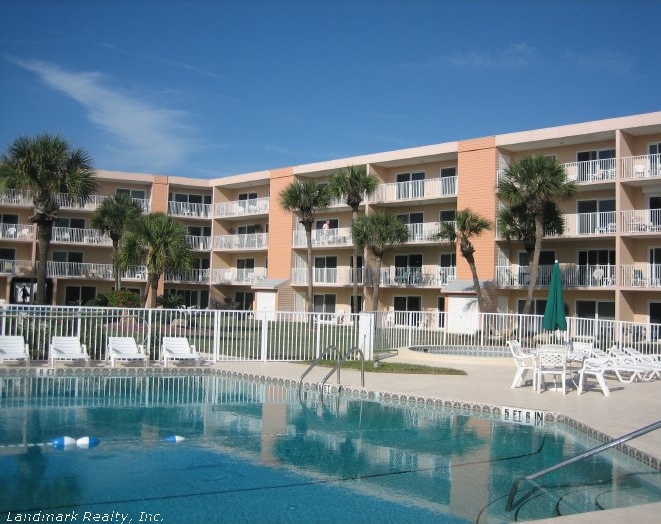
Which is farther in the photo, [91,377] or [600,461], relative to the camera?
[91,377]

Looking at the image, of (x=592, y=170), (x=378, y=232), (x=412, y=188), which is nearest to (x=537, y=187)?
(x=592, y=170)

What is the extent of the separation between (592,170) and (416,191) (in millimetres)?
9365

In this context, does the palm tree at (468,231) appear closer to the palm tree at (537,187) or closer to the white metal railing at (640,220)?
the palm tree at (537,187)

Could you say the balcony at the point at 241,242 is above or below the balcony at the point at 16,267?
above

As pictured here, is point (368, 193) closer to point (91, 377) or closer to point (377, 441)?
point (91, 377)

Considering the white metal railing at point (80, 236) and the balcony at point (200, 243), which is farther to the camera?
the balcony at point (200, 243)

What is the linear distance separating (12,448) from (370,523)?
5398mm

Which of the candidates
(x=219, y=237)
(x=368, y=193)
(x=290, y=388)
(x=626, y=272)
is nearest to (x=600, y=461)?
(x=290, y=388)

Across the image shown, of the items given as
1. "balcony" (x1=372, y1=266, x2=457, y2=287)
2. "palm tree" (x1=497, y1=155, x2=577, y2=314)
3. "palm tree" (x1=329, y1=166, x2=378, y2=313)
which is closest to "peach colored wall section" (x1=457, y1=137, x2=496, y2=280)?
"balcony" (x1=372, y1=266, x2=457, y2=287)

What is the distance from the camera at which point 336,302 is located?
42.1 m

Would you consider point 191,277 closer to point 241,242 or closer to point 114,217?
point 241,242

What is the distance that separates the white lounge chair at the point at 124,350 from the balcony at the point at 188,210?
30594mm

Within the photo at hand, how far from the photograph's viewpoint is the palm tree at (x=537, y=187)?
93.4 ft

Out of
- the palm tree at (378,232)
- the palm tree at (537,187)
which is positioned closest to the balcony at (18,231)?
the palm tree at (378,232)
